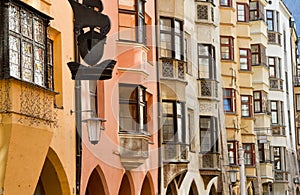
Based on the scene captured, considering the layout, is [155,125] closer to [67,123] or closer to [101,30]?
[67,123]

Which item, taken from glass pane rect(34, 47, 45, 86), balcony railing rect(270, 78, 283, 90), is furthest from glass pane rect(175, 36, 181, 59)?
balcony railing rect(270, 78, 283, 90)

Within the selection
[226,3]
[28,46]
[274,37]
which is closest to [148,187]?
[28,46]

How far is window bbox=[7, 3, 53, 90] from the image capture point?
15914mm

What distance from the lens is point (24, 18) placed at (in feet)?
54.4

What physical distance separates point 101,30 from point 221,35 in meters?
28.4

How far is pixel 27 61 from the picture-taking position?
1659cm

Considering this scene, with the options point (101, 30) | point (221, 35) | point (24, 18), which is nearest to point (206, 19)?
point (221, 35)

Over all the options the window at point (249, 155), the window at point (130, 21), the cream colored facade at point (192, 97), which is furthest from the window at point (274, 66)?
the window at point (130, 21)

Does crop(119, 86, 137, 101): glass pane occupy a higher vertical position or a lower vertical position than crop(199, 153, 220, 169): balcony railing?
higher

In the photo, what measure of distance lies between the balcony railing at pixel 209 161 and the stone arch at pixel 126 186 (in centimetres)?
856

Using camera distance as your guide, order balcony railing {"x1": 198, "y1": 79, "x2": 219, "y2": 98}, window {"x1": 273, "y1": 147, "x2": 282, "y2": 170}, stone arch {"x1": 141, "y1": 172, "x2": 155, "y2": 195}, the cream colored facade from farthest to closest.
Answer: window {"x1": 273, "y1": 147, "x2": 282, "y2": 170}, balcony railing {"x1": 198, "y1": 79, "x2": 219, "y2": 98}, the cream colored facade, stone arch {"x1": 141, "y1": 172, "x2": 155, "y2": 195}

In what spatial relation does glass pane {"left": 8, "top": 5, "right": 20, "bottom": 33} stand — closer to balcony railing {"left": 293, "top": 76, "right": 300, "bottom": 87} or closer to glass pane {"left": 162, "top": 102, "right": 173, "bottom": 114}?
glass pane {"left": 162, "top": 102, "right": 173, "bottom": 114}

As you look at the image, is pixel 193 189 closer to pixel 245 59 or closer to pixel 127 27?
pixel 127 27

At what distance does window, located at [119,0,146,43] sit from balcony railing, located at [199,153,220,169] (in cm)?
936
